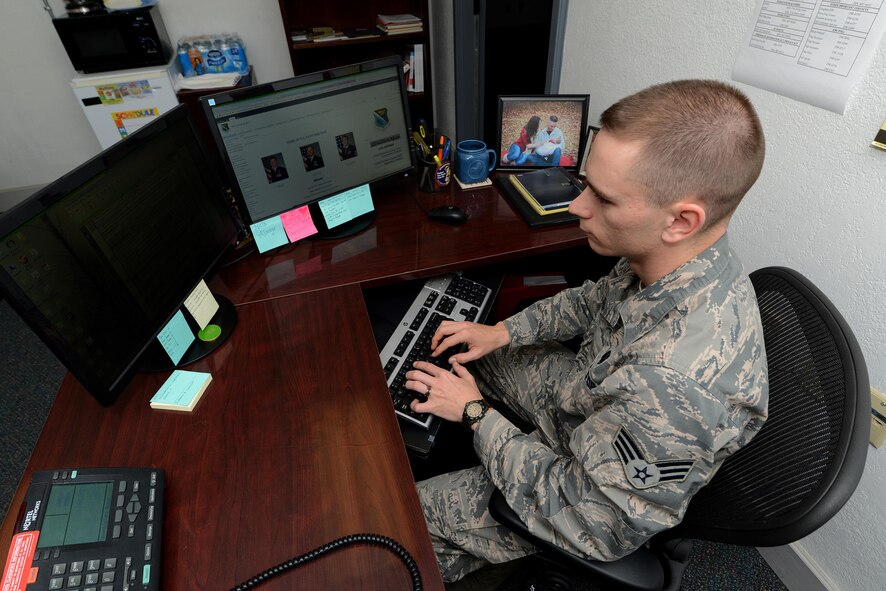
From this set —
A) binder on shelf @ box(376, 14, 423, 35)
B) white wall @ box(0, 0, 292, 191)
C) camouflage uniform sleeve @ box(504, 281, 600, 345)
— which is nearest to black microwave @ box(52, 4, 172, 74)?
white wall @ box(0, 0, 292, 191)

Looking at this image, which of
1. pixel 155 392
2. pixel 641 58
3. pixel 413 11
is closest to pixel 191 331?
pixel 155 392

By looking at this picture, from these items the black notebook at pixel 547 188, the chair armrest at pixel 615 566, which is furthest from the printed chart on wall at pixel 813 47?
the chair armrest at pixel 615 566

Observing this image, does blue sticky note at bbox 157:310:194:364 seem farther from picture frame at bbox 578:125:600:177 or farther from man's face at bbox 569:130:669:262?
picture frame at bbox 578:125:600:177

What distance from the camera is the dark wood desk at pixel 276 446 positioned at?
64 centimetres

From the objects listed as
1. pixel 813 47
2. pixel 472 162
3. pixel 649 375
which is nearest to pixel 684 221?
pixel 649 375

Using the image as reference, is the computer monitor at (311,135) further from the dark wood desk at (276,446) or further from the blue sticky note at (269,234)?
the dark wood desk at (276,446)

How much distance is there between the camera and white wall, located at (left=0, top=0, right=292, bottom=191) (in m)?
2.60

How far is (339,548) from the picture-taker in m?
0.65

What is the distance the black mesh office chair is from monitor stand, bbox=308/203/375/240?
2.68 ft

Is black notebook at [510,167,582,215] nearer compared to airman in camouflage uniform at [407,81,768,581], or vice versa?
airman in camouflage uniform at [407,81,768,581]

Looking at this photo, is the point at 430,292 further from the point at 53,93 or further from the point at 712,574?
the point at 53,93

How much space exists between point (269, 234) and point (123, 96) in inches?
82.1

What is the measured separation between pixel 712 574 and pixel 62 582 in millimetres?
1515

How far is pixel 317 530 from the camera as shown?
67 cm
